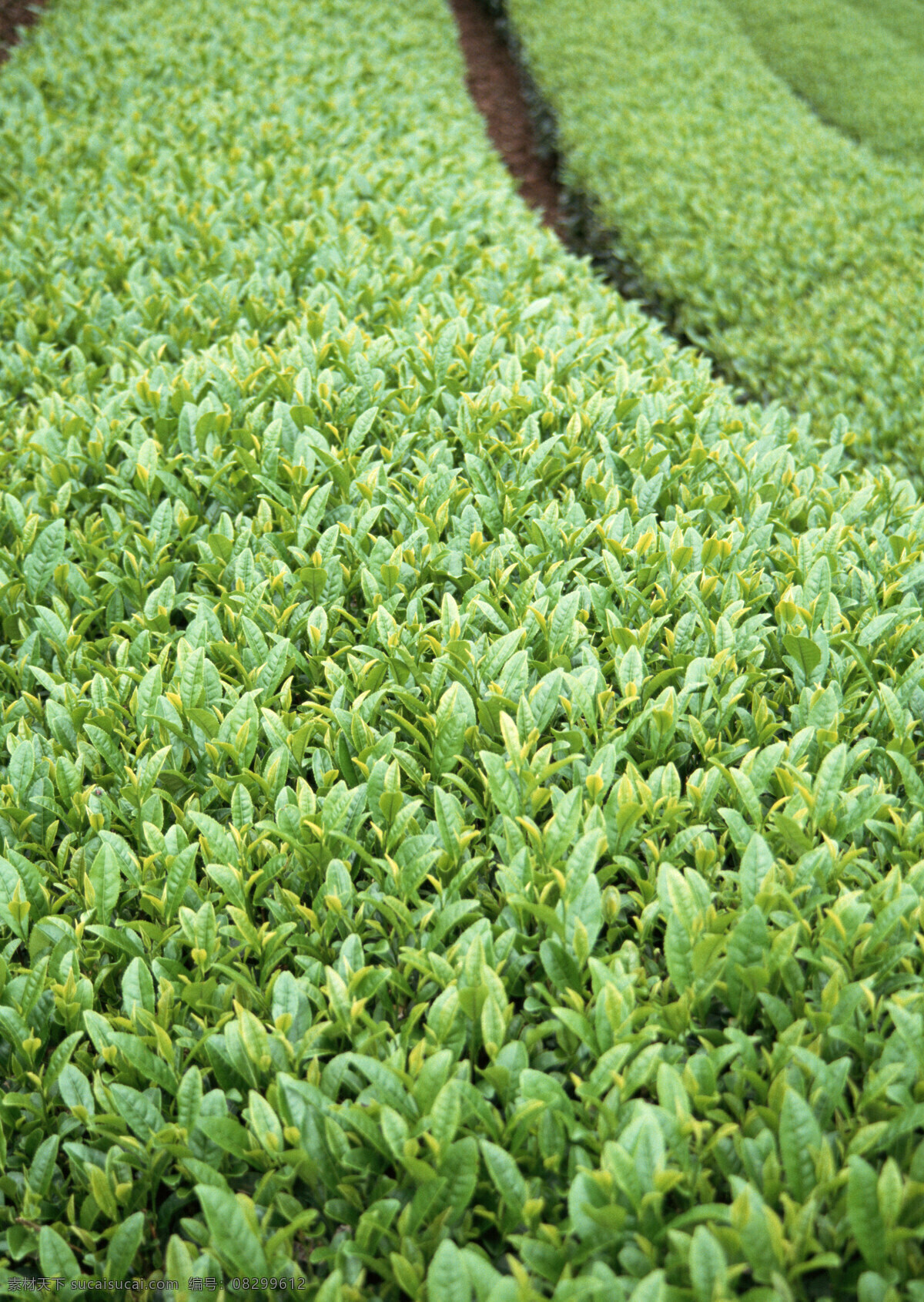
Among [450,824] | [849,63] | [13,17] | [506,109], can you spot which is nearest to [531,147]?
[506,109]

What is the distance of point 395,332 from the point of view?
3.94m

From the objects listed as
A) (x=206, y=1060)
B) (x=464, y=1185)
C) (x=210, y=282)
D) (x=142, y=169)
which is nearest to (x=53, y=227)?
(x=142, y=169)

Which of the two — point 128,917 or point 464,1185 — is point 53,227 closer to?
point 128,917

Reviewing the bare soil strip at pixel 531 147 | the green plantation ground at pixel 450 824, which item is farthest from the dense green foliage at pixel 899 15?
the green plantation ground at pixel 450 824

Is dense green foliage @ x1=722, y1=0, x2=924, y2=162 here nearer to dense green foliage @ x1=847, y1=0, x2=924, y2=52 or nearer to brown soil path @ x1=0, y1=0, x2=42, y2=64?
dense green foliage @ x1=847, y1=0, x2=924, y2=52

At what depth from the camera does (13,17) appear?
11242 mm

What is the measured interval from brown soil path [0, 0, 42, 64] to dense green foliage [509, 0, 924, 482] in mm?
6559

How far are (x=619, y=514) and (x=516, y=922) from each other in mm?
1486

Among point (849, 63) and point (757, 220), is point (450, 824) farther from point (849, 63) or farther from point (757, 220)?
point (849, 63)

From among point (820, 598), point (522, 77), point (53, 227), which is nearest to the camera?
point (820, 598)

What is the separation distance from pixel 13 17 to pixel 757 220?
9.73 m

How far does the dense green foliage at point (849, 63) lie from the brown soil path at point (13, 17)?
10901 millimetres

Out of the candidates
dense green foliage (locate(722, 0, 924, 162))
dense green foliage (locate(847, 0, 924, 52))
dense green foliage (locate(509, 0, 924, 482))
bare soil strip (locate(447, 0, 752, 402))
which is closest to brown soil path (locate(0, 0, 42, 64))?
bare soil strip (locate(447, 0, 752, 402))

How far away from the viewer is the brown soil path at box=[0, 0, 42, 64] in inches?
421
